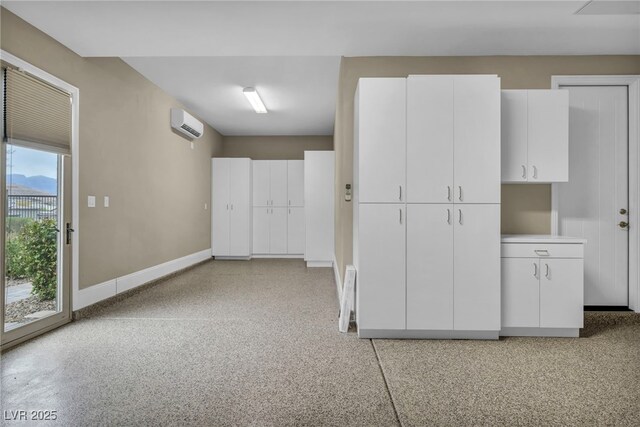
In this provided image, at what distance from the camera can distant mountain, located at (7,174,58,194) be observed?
2.76 metres

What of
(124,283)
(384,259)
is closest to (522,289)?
(384,259)

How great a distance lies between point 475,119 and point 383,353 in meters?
1.93

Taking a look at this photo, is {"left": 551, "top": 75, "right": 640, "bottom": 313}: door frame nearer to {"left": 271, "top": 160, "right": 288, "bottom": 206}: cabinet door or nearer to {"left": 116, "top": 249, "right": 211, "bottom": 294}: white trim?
{"left": 116, "top": 249, "right": 211, "bottom": 294}: white trim

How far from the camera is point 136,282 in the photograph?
14.7 ft

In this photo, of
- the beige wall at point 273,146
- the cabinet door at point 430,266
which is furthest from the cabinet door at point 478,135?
the beige wall at point 273,146

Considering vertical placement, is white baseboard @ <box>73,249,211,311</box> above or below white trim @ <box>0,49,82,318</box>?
below

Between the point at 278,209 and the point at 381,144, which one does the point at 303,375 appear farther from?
the point at 278,209

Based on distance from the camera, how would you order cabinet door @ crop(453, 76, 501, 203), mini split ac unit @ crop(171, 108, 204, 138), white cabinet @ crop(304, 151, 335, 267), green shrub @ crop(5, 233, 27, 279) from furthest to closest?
white cabinet @ crop(304, 151, 335, 267) → mini split ac unit @ crop(171, 108, 204, 138) → cabinet door @ crop(453, 76, 501, 203) → green shrub @ crop(5, 233, 27, 279)

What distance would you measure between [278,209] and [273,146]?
58.4 inches

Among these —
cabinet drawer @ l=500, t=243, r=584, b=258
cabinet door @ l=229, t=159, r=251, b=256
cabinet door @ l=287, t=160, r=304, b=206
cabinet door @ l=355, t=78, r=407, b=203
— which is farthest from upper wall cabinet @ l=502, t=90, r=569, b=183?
cabinet door @ l=229, t=159, r=251, b=256

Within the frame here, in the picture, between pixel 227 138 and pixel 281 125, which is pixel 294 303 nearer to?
pixel 281 125

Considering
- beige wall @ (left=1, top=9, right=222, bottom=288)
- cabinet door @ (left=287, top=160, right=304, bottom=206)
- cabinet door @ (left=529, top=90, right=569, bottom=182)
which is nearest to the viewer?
cabinet door @ (left=529, top=90, right=569, bottom=182)

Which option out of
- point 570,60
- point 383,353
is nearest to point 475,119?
point 570,60

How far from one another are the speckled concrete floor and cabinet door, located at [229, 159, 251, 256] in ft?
12.9
